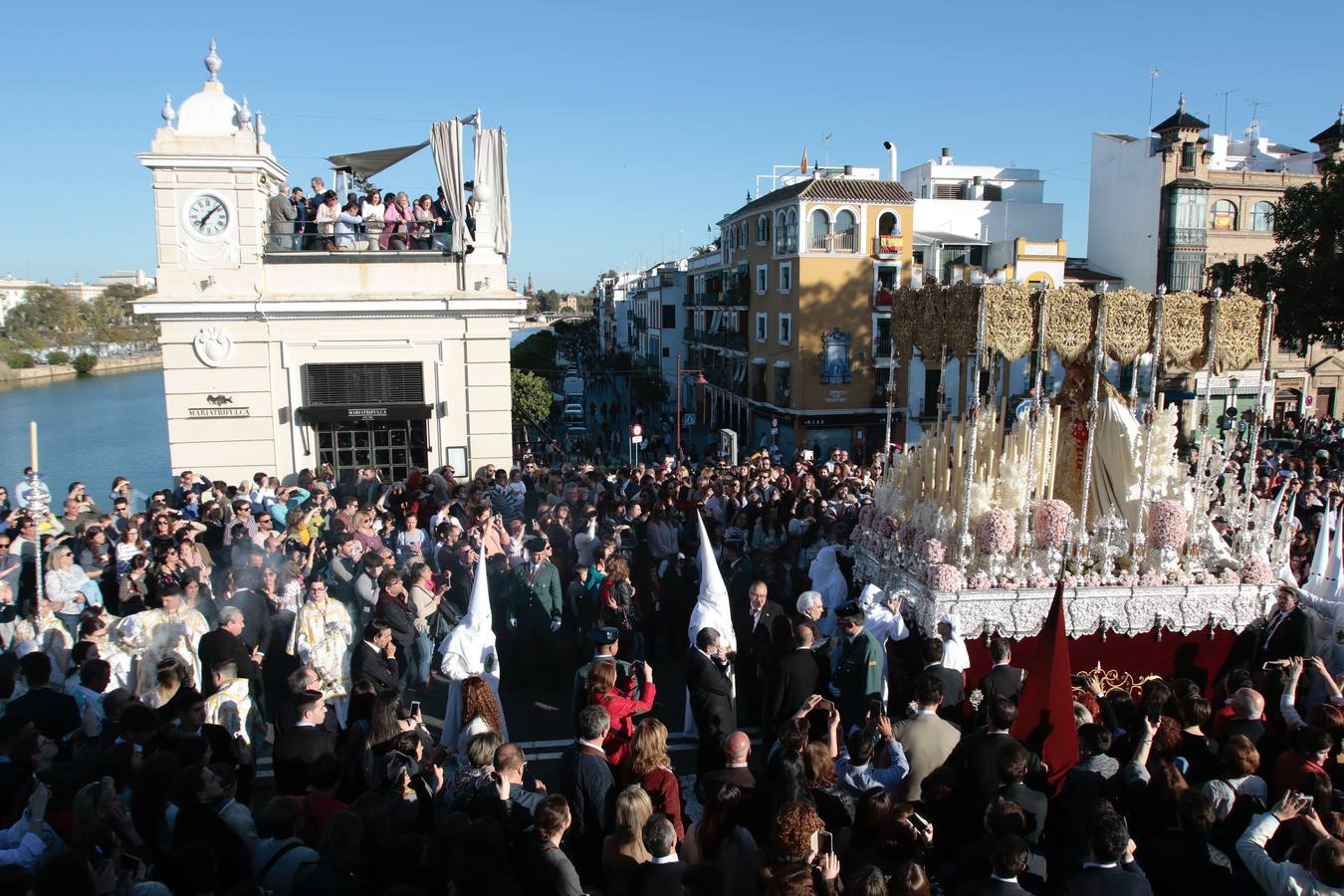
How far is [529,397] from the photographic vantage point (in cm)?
3538

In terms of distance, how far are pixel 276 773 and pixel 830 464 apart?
11.0 m

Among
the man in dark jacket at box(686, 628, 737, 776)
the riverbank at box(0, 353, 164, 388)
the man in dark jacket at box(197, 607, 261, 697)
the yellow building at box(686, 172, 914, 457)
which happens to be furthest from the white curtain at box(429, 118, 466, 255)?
the riverbank at box(0, 353, 164, 388)

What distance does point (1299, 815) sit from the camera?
3.97 meters

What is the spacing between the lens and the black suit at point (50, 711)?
4.98 meters

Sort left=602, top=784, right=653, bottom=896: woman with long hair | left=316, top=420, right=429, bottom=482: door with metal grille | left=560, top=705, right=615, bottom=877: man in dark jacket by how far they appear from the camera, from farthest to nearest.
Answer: left=316, top=420, right=429, bottom=482: door with metal grille < left=560, top=705, right=615, bottom=877: man in dark jacket < left=602, top=784, right=653, bottom=896: woman with long hair

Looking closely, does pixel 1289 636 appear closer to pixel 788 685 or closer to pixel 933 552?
pixel 933 552

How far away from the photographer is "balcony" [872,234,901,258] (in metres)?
30.8

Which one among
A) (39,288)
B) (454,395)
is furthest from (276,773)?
(39,288)

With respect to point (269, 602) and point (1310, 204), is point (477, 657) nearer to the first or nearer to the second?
point (269, 602)

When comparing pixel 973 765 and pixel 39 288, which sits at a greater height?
pixel 39 288

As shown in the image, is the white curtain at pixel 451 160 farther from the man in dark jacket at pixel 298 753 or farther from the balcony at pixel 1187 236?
the balcony at pixel 1187 236

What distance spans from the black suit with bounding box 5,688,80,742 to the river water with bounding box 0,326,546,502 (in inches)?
527

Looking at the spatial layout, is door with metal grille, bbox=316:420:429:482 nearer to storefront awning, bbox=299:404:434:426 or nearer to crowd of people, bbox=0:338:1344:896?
storefront awning, bbox=299:404:434:426

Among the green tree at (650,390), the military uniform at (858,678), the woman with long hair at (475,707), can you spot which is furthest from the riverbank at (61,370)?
the military uniform at (858,678)
